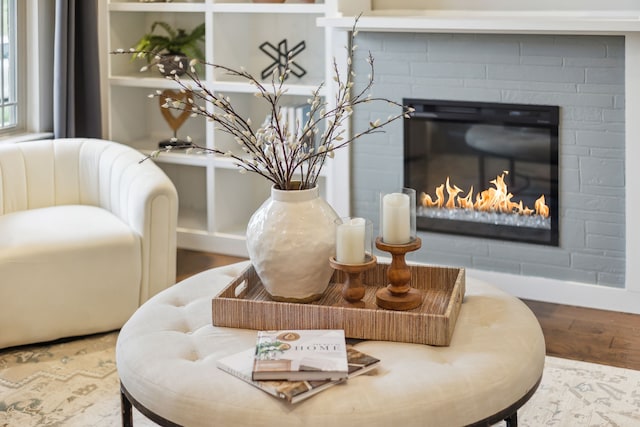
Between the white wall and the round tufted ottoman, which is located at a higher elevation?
the white wall

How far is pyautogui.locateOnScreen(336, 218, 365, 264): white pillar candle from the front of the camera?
207 cm

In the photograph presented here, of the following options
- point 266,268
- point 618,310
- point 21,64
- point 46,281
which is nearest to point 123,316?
point 46,281

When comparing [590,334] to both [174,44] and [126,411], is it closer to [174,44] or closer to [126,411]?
[126,411]

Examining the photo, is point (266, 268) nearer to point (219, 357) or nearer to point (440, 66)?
point (219, 357)

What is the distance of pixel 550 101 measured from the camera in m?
3.58

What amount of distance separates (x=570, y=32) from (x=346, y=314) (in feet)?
6.21

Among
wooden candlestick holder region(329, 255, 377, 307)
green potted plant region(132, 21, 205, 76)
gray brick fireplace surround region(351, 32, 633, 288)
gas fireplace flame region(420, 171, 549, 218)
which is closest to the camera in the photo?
wooden candlestick holder region(329, 255, 377, 307)

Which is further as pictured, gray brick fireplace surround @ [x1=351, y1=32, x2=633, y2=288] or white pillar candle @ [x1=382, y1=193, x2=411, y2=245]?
gray brick fireplace surround @ [x1=351, y1=32, x2=633, y2=288]

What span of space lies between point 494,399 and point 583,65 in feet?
6.82

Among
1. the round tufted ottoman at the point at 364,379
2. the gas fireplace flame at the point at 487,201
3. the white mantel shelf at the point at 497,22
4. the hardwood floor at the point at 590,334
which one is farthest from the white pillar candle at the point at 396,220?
the gas fireplace flame at the point at 487,201

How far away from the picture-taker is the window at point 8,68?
4211mm

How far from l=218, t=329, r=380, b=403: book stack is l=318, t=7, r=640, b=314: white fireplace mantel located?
1949 mm

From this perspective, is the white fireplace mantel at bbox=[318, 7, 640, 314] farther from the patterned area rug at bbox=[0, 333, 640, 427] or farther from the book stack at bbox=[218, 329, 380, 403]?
the book stack at bbox=[218, 329, 380, 403]

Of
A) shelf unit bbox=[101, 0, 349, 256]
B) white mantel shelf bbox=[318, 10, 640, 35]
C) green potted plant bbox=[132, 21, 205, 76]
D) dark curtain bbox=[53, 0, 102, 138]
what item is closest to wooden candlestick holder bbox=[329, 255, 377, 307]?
white mantel shelf bbox=[318, 10, 640, 35]
